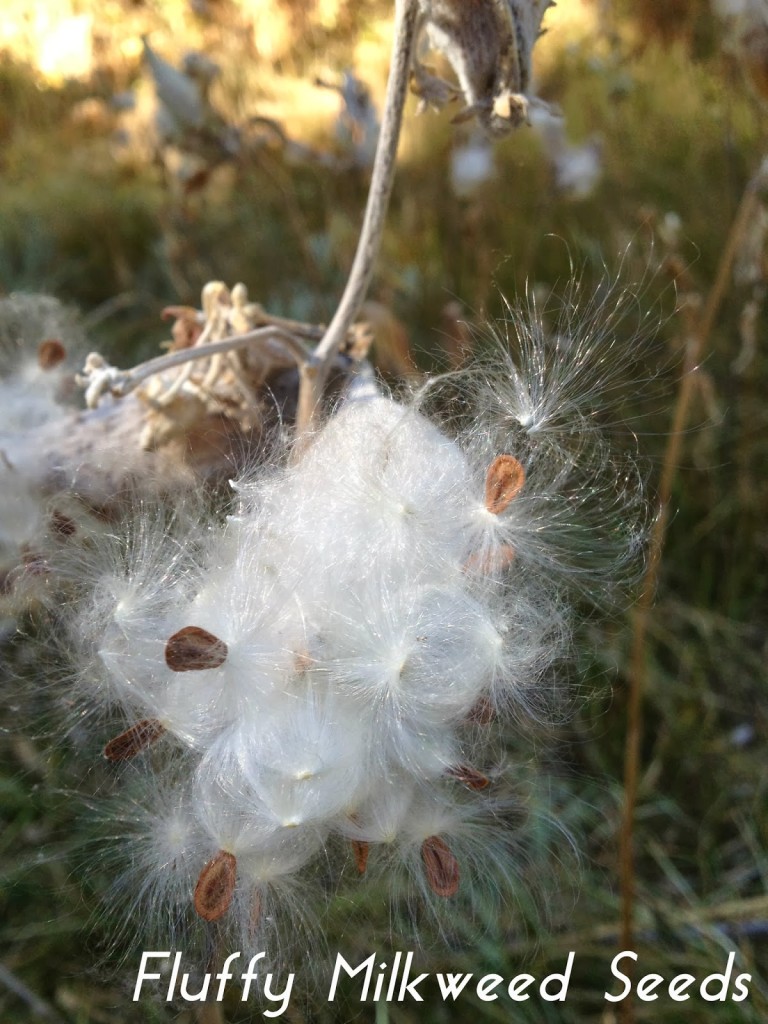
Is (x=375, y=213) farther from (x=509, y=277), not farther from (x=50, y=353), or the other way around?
(x=509, y=277)

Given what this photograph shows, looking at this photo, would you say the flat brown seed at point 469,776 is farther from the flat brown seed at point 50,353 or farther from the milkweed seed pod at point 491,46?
the flat brown seed at point 50,353

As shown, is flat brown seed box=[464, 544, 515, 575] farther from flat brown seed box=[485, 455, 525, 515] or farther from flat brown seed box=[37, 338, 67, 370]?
flat brown seed box=[37, 338, 67, 370]

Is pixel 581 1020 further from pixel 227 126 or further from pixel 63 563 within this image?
pixel 227 126

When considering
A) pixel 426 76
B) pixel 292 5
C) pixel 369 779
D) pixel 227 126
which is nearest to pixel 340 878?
pixel 369 779

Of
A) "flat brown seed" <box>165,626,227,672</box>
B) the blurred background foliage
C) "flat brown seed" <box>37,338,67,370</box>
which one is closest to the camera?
"flat brown seed" <box>165,626,227,672</box>

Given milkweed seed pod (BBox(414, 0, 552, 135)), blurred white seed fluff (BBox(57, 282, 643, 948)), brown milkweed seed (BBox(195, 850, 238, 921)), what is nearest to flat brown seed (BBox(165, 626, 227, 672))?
blurred white seed fluff (BBox(57, 282, 643, 948))
